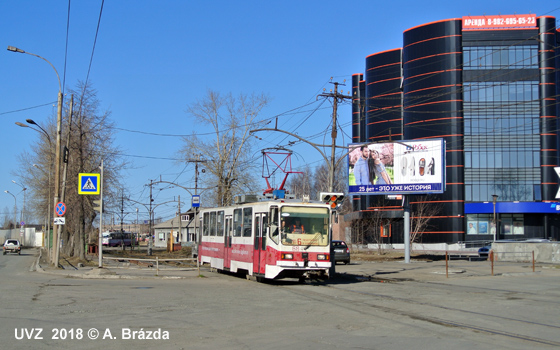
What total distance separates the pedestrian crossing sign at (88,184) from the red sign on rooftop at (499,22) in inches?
2412

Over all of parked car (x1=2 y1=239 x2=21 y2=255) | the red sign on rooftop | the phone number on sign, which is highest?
the red sign on rooftop

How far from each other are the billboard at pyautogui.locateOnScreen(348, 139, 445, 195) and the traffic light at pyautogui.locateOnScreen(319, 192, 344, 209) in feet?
49.7

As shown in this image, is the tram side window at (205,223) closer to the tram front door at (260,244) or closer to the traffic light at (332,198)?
the tram front door at (260,244)

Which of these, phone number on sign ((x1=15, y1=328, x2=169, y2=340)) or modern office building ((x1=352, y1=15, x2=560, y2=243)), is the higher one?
modern office building ((x1=352, y1=15, x2=560, y2=243))

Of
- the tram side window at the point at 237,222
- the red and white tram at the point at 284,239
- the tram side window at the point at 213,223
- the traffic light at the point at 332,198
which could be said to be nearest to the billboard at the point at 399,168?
the tram side window at the point at 213,223

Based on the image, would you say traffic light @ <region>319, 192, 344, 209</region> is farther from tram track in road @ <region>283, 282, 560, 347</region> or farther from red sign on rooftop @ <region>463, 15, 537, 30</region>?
red sign on rooftop @ <region>463, 15, 537, 30</region>

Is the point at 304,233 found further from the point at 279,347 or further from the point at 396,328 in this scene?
the point at 279,347

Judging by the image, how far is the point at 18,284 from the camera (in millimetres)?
19891

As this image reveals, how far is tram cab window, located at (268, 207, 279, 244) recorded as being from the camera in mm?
19500

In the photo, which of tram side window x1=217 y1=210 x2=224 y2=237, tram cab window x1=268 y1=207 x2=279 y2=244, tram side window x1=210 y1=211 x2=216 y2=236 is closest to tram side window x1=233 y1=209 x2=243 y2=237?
tram side window x1=217 y1=210 x2=224 y2=237

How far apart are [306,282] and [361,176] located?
19260 mm

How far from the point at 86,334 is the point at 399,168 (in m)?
31.7

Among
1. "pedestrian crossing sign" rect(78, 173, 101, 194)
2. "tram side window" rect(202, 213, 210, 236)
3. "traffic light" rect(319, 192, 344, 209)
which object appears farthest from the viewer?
"tram side window" rect(202, 213, 210, 236)

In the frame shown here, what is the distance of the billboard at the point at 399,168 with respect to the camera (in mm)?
37781
